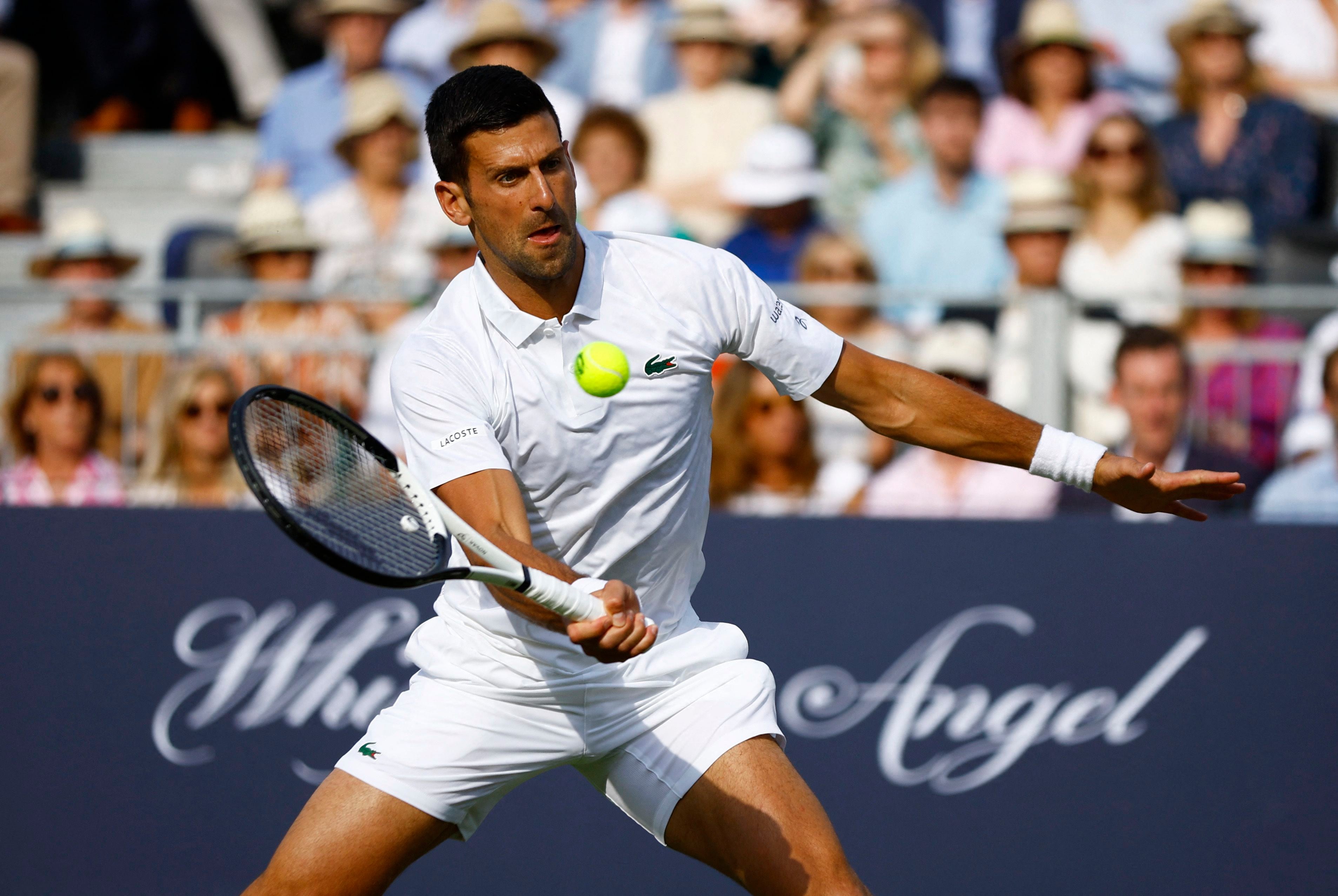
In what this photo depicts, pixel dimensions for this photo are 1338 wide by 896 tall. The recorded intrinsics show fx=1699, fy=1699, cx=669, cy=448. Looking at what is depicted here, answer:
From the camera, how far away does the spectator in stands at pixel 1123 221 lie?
24.1 feet

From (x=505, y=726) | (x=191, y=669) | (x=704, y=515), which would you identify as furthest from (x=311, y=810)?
(x=191, y=669)

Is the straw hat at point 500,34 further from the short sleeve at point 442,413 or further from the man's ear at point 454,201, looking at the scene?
the short sleeve at point 442,413

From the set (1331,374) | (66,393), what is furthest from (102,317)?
(1331,374)

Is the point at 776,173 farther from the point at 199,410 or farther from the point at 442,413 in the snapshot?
the point at 442,413

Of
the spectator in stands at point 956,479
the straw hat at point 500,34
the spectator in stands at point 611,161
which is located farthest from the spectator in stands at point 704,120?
the spectator in stands at point 956,479

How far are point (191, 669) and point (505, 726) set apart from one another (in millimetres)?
2743

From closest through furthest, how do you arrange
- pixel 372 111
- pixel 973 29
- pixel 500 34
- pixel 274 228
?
pixel 274 228 < pixel 372 111 < pixel 500 34 < pixel 973 29

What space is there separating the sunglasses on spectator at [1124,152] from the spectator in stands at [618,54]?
2335 mm

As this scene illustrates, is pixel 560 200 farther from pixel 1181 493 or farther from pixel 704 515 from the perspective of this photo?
pixel 1181 493

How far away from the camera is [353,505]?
12.2 ft

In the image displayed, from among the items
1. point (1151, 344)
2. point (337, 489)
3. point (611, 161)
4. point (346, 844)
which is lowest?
point (346, 844)

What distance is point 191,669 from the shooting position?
6316 millimetres

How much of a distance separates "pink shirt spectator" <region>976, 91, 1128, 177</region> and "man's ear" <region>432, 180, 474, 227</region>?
4720mm

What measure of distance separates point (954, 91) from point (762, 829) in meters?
5.07
